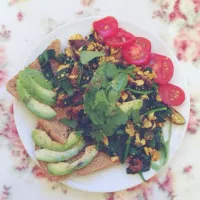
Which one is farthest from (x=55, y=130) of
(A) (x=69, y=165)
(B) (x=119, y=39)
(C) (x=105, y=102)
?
(B) (x=119, y=39)

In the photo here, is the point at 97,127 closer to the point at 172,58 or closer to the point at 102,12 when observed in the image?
the point at 172,58

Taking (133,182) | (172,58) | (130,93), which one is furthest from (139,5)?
(133,182)

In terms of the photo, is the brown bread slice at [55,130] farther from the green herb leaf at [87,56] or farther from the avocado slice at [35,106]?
the green herb leaf at [87,56]

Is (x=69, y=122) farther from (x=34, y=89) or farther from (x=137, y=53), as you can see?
(x=137, y=53)

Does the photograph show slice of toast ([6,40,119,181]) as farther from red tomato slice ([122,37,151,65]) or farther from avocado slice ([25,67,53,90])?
red tomato slice ([122,37,151,65])

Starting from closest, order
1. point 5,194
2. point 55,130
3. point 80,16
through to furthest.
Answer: point 55,130 < point 5,194 < point 80,16

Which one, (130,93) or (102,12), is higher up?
(102,12)

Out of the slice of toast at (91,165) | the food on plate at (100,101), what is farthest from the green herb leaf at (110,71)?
the slice of toast at (91,165)
